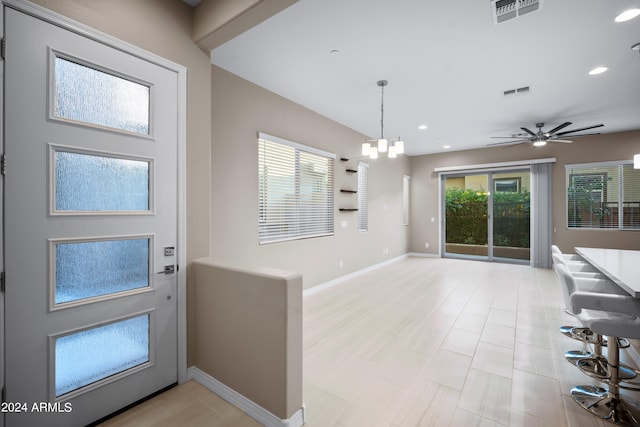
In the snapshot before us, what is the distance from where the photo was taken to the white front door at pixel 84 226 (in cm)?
151

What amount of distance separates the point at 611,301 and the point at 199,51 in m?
3.52

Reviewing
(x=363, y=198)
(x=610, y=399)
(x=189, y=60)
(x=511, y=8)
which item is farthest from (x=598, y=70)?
(x=189, y=60)

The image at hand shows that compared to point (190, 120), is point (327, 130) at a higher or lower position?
higher

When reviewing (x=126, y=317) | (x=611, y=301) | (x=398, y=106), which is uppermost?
(x=398, y=106)

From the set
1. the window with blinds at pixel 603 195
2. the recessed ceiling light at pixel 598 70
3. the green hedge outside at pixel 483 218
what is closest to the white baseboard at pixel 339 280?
the green hedge outside at pixel 483 218

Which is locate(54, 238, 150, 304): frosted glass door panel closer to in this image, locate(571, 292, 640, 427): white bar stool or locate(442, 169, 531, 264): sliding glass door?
locate(571, 292, 640, 427): white bar stool

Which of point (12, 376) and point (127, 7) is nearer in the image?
point (12, 376)

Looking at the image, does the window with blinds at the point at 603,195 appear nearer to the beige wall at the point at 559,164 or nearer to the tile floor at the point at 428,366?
the beige wall at the point at 559,164

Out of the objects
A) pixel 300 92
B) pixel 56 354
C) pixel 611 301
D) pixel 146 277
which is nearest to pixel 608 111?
pixel 611 301

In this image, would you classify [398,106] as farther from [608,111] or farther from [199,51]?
[608,111]

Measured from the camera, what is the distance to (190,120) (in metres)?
2.24

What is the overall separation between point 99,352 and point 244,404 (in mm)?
996

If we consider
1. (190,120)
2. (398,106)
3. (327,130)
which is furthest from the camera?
(327,130)

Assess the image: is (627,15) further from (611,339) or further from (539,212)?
(539,212)
